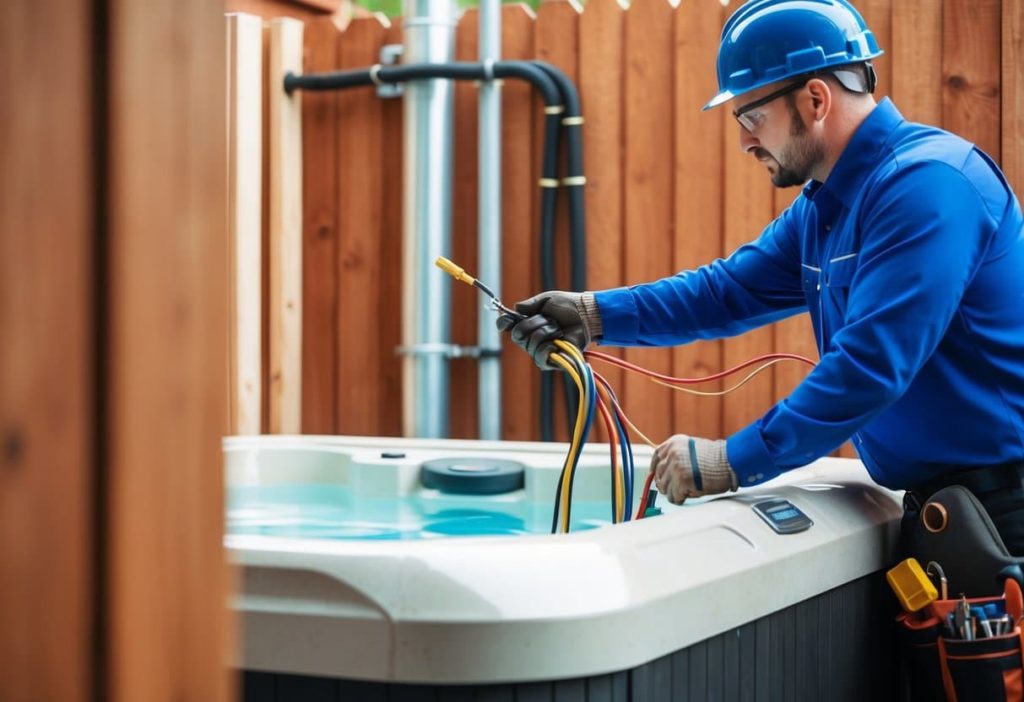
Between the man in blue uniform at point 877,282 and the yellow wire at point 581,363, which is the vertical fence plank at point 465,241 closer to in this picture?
the yellow wire at point 581,363

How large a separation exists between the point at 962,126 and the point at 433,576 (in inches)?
101

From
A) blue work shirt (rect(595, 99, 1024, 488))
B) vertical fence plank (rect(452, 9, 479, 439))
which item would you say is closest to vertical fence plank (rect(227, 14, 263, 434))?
vertical fence plank (rect(452, 9, 479, 439))

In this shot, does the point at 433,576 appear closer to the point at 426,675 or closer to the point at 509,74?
the point at 426,675

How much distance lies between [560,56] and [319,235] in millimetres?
1124

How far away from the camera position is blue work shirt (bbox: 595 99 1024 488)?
5.91 ft

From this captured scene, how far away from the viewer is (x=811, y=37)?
2.06 meters

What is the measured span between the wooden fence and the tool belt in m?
1.63

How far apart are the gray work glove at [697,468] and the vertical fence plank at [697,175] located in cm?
171

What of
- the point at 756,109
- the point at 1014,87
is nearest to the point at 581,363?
the point at 756,109

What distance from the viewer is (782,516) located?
197 cm

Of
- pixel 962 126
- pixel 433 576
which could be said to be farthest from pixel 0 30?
pixel 962 126

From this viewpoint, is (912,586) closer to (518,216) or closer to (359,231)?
(518,216)

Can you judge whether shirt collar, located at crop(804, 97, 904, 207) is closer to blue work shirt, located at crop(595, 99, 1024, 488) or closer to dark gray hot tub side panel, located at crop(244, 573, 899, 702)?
blue work shirt, located at crop(595, 99, 1024, 488)

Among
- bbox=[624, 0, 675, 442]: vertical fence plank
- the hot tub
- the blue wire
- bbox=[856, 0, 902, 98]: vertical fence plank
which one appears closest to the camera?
the hot tub
